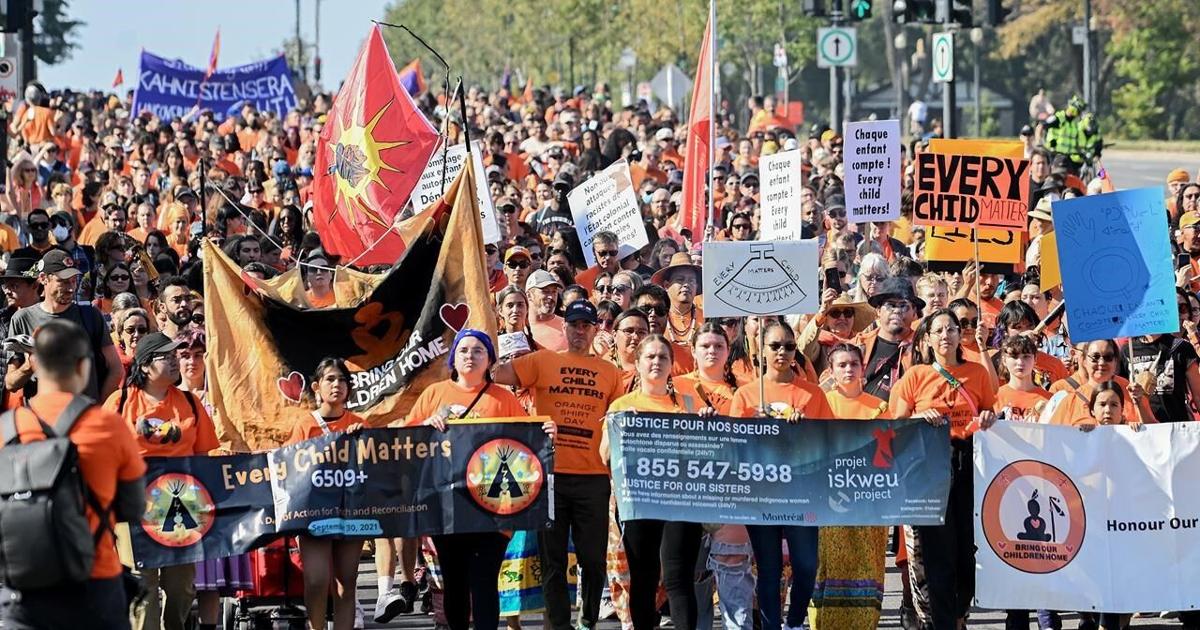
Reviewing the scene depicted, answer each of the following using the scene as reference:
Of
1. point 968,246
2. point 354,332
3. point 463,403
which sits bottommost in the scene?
point 463,403

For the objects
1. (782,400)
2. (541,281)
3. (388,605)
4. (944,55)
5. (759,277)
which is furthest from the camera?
(944,55)

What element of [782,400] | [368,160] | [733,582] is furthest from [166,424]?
[368,160]

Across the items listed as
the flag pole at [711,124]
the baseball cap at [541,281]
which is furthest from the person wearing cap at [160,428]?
the flag pole at [711,124]

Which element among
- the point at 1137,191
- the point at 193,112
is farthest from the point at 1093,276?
the point at 193,112

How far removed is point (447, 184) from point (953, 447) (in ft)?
22.2

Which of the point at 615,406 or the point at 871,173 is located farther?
the point at 871,173

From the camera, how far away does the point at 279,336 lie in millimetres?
10625

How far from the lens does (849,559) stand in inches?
401

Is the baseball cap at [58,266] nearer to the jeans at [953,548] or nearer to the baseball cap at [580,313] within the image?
the baseball cap at [580,313]

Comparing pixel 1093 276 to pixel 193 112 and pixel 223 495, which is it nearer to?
pixel 223 495

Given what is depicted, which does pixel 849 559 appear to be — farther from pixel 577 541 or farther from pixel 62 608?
pixel 62 608

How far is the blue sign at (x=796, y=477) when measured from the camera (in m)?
9.73

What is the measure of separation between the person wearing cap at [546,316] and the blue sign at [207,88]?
19.8 metres

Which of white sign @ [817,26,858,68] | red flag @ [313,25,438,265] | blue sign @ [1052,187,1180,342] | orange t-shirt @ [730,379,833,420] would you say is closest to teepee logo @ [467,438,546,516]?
orange t-shirt @ [730,379,833,420]
